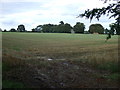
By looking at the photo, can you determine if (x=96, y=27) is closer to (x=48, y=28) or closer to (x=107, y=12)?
(x=48, y=28)

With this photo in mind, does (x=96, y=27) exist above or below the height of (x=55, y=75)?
above

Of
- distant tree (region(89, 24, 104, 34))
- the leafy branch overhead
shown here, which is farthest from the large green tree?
distant tree (region(89, 24, 104, 34))

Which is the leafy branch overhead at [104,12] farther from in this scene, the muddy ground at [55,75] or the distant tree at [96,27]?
the distant tree at [96,27]

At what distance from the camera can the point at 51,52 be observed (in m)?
21.2

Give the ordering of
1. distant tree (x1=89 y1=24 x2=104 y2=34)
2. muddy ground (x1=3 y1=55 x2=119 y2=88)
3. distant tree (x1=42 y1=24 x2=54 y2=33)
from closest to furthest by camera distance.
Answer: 1. muddy ground (x1=3 y1=55 x2=119 y2=88)
2. distant tree (x1=89 y1=24 x2=104 y2=34)
3. distant tree (x1=42 y1=24 x2=54 y2=33)

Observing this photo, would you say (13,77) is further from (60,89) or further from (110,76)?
(110,76)

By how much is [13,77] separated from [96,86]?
14.5 feet

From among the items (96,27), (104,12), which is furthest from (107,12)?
(96,27)

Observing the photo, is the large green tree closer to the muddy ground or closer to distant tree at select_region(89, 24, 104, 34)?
the muddy ground

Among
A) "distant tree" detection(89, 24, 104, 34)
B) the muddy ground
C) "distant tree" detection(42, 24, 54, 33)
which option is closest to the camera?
the muddy ground

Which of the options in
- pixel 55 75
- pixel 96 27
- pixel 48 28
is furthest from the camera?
pixel 48 28

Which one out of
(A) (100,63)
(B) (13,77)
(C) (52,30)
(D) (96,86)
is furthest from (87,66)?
(C) (52,30)

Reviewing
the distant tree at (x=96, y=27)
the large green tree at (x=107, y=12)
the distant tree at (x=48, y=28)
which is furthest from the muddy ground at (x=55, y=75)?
the distant tree at (x=48, y=28)

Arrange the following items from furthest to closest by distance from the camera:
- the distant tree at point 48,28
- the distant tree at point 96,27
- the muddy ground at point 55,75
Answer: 1. the distant tree at point 48,28
2. the distant tree at point 96,27
3. the muddy ground at point 55,75
